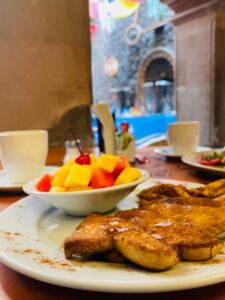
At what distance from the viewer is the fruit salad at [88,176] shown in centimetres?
74

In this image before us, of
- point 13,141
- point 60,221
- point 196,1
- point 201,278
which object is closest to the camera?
point 201,278

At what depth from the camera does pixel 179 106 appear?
4570 millimetres

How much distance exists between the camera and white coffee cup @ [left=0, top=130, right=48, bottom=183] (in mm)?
1076

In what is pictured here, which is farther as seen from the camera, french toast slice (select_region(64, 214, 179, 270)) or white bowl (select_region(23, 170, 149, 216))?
white bowl (select_region(23, 170, 149, 216))

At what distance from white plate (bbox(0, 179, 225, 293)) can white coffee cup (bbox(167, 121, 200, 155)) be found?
102cm

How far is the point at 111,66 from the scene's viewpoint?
39.4 ft

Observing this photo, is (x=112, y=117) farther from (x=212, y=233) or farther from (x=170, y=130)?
(x=212, y=233)

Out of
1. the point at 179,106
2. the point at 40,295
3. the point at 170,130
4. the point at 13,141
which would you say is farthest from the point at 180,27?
the point at 40,295

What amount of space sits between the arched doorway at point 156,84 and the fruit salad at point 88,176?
10523 millimetres

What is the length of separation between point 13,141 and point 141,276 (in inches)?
29.9

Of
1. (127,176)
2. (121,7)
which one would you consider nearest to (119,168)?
(127,176)

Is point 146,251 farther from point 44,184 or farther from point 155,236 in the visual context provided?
point 44,184

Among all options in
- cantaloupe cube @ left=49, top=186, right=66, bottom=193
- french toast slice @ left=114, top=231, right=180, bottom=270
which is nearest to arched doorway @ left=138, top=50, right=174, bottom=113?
cantaloupe cube @ left=49, top=186, right=66, bottom=193

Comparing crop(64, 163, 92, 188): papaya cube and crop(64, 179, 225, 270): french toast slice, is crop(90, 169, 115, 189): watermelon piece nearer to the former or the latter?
crop(64, 163, 92, 188): papaya cube
